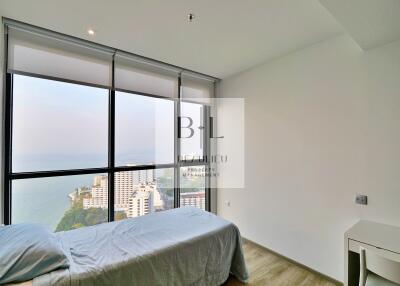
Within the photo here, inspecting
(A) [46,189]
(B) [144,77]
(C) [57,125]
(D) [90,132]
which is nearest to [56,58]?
(C) [57,125]

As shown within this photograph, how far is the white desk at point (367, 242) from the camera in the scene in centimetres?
158

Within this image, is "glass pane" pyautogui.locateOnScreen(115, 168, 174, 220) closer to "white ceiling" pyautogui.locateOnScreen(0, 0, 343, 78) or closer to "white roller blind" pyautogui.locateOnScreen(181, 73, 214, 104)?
"white roller blind" pyautogui.locateOnScreen(181, 73, 214, 104)

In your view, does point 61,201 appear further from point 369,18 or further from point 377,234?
point 369,18

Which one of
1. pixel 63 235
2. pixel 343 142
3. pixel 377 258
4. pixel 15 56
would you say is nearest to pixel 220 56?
pixel 343 142

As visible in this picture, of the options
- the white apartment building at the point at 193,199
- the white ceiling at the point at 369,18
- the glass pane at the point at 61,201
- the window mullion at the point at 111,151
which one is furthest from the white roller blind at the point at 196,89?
the white ceiling at the point at 369,18

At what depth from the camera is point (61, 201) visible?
2.54 metres

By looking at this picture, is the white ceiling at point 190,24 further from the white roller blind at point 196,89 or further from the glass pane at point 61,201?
the glass pane at point 61,201

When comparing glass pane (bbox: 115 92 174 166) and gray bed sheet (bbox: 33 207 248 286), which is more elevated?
glass pane (bbox: 115 92 174 166)

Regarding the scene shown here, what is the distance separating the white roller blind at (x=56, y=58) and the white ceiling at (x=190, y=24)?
0.85 feet

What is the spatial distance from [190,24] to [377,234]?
2638 millimetres

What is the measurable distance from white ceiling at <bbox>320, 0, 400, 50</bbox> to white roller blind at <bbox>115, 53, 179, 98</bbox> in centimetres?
238

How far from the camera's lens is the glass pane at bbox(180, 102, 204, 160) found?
369cm

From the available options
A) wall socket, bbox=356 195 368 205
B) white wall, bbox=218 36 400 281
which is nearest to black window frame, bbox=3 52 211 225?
white wall, bbox=218 36 400 281

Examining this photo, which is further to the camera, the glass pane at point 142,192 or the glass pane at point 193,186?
the glass pane at point 193,186
